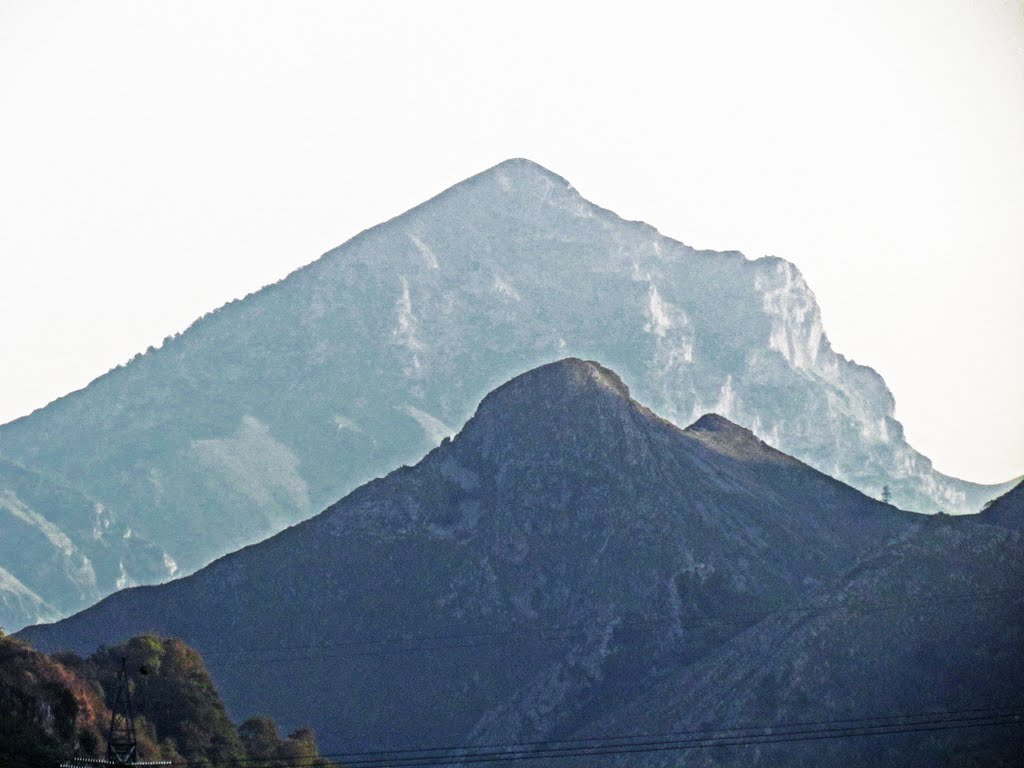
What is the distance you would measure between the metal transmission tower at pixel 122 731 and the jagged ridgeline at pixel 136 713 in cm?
125

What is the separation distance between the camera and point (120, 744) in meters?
131

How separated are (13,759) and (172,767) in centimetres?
2510

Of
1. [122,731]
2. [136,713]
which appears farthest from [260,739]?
[122,731]

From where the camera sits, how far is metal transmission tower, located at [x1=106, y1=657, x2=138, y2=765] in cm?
12988

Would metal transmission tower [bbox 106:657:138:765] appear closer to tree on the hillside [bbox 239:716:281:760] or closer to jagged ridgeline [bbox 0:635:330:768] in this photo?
jagged ridgeline [bbox 0:635:330:768]

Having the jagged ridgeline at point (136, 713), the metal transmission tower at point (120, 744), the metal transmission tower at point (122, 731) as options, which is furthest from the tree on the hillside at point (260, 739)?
the metal transmission tower at point (122, 731)

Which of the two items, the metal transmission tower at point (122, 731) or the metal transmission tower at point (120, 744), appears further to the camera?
the metal transmission tower at point (122, 731)

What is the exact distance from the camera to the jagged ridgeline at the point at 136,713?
160m

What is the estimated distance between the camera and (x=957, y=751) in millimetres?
199125

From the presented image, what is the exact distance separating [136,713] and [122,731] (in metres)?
14.2

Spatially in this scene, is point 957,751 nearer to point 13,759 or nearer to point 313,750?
point 313,750

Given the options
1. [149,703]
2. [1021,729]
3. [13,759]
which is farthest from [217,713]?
[1021,729]

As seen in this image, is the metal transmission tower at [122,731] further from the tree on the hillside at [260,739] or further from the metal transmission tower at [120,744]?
the tree on the hillside at [260,739]

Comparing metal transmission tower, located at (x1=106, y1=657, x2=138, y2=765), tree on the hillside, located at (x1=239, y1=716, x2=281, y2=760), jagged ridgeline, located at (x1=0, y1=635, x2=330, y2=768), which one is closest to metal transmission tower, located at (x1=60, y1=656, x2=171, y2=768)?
metal transmission tower, located at (x1=106, y1=657, x2=138, y2=765)
